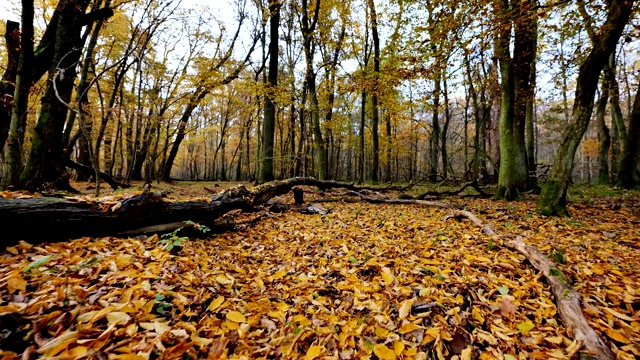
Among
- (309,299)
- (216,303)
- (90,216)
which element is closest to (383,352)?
(309,299)

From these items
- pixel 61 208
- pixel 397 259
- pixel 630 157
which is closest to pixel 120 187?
pixel 61 208

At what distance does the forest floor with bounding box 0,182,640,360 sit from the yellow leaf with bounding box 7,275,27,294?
0.01 metres

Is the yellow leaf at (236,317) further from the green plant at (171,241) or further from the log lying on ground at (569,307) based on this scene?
the log lying on ground at (569,307)

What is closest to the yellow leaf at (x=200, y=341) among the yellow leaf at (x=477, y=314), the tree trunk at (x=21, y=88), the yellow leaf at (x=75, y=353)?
the yellow leaf at (x=75, y=353)

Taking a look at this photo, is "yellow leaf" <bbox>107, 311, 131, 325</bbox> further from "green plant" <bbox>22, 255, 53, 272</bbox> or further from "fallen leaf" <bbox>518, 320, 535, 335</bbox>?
"fallen leaf" <bbox>518, 320, 535, 335</bbox>

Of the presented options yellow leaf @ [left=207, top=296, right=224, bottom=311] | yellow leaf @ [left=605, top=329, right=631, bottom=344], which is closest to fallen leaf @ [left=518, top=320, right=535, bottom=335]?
yellow leaf @ [left=605, top=329, right=631, bottom=344]

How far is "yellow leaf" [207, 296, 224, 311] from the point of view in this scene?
228cm

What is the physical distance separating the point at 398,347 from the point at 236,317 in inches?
49.6

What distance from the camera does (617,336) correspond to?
1.87 metres

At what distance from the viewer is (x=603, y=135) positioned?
1318 centimetres

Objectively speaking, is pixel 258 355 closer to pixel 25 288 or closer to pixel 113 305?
pixel 113 305

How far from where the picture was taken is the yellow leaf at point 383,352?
1.80 metres

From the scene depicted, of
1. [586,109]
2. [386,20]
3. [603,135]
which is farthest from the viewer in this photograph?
[386,20]

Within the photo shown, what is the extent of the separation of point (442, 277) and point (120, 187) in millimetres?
13093
